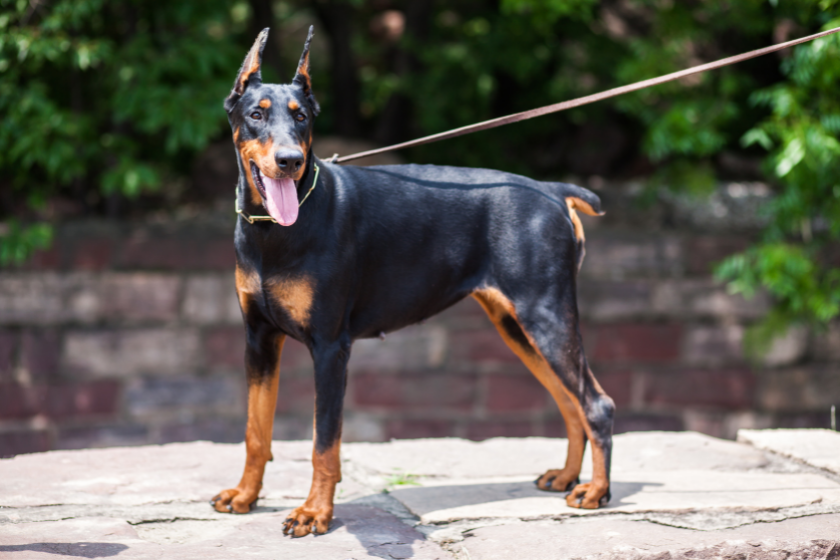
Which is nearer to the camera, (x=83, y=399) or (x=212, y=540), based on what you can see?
(x=212, y=540)

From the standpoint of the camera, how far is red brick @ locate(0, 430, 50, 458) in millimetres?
7422

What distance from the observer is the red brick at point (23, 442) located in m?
7.42

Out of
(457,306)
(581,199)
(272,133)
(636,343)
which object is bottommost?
(636,343)

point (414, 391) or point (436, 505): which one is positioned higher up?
point (414, 391)

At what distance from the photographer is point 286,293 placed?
11.3ft

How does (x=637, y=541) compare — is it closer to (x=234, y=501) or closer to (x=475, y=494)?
(x=475, y=494)

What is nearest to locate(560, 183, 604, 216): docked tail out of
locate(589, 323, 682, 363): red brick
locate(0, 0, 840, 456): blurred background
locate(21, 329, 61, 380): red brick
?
locate(0, 0, 840, 456): blurred background

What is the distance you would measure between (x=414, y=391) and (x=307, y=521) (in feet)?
13.9

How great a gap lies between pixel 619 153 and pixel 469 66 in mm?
2550

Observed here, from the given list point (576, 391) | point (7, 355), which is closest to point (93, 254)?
point (7, 355)

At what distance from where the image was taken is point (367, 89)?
10242 millimetres

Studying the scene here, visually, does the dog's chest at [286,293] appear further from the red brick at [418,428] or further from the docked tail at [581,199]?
the red brick at [418,428]

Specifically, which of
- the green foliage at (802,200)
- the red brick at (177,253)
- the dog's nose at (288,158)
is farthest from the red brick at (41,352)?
the green foliage at (802,200)

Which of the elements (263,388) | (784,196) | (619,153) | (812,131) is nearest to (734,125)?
(619,153)
